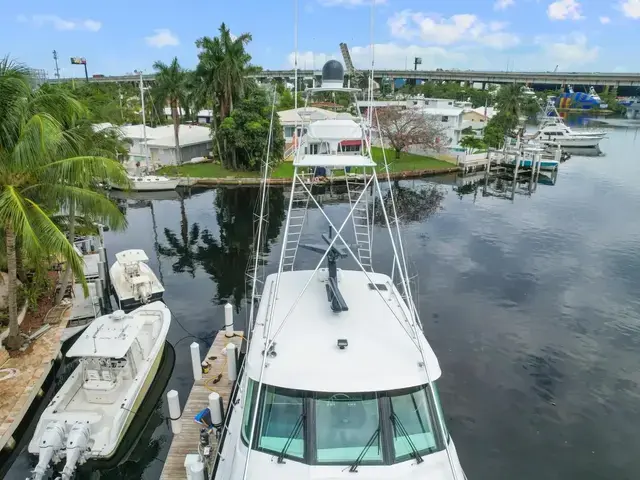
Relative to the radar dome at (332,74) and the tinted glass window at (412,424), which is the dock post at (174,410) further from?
the radar dome at (332,74)

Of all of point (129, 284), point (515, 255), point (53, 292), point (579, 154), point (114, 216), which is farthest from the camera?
point (579, 154)

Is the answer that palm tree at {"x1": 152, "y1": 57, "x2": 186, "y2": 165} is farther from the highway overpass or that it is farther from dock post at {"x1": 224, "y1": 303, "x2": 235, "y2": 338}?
the highway overpass

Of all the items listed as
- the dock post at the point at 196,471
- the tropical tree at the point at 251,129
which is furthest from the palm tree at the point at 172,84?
the dock post at the point at 196,471

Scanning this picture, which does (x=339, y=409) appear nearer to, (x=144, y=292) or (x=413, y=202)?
(x=144, y=292)

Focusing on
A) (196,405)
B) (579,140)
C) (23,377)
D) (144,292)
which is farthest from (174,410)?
(579,140)

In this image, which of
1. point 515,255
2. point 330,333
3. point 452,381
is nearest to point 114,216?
point 330,333

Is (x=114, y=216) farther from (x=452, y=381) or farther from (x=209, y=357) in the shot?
(x=452, y=381)

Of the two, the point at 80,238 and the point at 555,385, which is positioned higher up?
the point at 80,238
